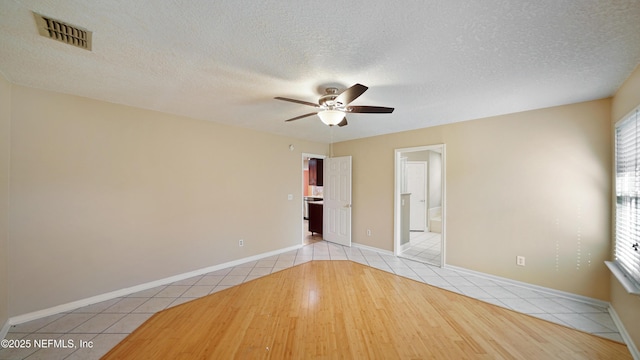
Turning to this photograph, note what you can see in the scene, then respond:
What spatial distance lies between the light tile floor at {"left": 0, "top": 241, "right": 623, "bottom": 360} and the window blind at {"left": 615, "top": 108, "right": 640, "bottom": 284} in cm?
72

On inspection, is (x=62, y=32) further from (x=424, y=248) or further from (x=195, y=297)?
(x=424, y=248)

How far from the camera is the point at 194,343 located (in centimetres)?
196

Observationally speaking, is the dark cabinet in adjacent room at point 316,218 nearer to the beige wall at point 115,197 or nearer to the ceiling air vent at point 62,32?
the beige wall at point 115,197

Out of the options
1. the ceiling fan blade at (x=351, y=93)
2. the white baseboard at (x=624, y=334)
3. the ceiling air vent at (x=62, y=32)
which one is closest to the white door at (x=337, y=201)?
→ the ceiling fan blade at (x=351, y=93)

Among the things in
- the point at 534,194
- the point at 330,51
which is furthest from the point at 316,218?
the point at 330,51

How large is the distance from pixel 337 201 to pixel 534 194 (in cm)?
336

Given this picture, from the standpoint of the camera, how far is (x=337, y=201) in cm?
511

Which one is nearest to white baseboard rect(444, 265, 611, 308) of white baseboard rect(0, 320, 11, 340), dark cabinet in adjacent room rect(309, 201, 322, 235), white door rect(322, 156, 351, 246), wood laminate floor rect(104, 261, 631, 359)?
wood laminate floor rect(104, 261, 631, 359)

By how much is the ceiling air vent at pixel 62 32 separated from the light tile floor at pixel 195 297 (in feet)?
8.18

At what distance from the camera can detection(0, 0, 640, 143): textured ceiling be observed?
1250mm

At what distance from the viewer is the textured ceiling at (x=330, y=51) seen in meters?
1.25

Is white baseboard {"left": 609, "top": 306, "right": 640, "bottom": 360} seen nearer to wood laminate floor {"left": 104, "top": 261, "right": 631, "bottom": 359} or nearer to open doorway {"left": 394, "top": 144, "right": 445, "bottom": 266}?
wood laminate floor {"left": 104, "top": 261, "right": 631, "bottom": 359}

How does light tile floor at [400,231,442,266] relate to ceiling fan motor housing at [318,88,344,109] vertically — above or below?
below

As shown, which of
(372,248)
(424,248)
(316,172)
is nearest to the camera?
(372,248)
